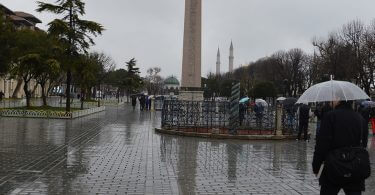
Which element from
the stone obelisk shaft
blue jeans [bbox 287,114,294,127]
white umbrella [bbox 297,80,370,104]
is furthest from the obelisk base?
white umbrella [bbox 297,80,370,104]

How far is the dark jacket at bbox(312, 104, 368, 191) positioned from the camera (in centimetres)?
559

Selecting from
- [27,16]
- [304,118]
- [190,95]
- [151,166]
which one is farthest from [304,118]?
[27,16]

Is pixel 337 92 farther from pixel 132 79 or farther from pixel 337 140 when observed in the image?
pixel 132 79

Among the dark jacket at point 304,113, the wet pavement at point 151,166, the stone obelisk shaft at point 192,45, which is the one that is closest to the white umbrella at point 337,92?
the wet pavement at point 151,166

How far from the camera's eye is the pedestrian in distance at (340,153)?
545 centimetres

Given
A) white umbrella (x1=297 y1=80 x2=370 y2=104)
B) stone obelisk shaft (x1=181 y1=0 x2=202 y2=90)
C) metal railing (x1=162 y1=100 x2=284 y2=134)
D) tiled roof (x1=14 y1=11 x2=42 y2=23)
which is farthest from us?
tiled roof (x1=14 y1=11 x2=42 y2=23)

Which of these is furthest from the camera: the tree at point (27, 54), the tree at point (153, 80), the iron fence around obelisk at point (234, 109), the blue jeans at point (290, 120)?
the tree at point (153, 80)

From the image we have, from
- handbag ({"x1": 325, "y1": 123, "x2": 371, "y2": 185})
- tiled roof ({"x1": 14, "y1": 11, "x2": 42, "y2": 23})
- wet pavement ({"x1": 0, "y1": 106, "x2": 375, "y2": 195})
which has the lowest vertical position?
wet pavement ({"x1": 0, "y1": 106, "x2": 375, "y2": 195})

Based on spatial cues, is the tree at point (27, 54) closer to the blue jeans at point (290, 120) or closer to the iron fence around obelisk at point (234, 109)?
the iron fence around obelisk at point (234, 109)

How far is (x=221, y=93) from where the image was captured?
336 feet

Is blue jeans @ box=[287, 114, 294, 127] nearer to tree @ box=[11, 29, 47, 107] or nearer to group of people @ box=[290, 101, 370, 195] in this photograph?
group of people @ box=[290, 101, 370, 195]

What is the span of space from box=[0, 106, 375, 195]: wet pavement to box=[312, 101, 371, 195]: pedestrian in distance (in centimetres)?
348

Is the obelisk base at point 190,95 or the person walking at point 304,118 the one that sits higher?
the obelisk base at point 190,95

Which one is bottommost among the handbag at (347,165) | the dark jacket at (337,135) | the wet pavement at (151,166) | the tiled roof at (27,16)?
the wet pavement at (151,166)
